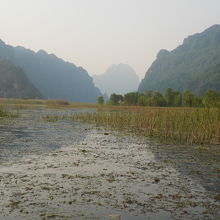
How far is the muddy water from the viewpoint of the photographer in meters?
8.29

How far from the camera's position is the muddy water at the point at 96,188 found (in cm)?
829

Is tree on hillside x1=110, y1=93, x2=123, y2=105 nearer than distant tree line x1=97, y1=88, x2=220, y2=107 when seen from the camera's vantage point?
No

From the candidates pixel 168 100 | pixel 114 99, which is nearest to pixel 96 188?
pixel 168 100

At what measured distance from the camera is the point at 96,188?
34.7 ft

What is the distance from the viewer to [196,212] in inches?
332

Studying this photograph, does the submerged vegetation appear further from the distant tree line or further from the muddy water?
the muddy water

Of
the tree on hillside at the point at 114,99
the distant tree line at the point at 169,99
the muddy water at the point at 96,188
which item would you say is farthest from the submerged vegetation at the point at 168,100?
the muddy water at the point at 96,188

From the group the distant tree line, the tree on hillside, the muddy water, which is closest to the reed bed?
the muddy water

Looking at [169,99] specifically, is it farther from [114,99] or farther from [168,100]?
[114,99]

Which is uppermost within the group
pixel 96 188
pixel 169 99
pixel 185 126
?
pixel 169 99

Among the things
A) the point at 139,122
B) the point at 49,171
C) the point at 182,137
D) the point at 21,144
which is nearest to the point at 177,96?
the point at 139,122

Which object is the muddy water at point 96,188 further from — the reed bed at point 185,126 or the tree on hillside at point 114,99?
the tree on hillside at point 114,99

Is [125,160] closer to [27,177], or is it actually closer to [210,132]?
[27,177]

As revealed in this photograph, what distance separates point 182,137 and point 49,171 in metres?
14.6
